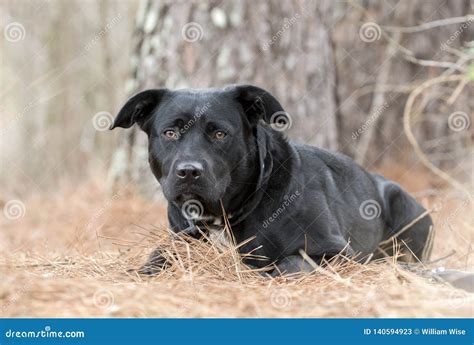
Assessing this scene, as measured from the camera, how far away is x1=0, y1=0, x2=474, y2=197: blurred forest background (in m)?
6.31

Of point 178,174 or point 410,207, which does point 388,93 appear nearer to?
point 410,207

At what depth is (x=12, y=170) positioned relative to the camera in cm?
1129

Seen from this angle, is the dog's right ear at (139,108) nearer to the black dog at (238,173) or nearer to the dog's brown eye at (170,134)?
the black dog at (238,173)

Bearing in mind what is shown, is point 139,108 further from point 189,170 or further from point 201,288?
point 201,288

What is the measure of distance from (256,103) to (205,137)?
40 cm

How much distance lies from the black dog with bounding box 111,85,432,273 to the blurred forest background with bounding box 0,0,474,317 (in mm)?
232

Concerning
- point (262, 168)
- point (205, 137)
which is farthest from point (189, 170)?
point (262, 168)

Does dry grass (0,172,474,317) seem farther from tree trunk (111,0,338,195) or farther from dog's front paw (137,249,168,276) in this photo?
tree trunk (111,0,338,195)

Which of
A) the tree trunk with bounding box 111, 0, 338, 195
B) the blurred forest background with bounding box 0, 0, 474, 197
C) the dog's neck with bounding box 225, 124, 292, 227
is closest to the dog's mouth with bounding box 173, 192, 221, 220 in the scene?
the dog's neck with bounding box 225, 124, 292, 227

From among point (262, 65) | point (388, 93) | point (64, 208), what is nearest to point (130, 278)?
point (262, 65)

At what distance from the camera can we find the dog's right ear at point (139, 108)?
→ 4258 millimetres

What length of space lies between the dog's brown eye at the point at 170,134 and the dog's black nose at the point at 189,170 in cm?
30

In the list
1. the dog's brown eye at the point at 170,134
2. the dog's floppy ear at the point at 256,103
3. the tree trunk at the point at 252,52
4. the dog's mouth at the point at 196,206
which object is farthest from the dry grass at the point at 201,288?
the tree trunk at the point at 252,52

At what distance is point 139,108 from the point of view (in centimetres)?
438
